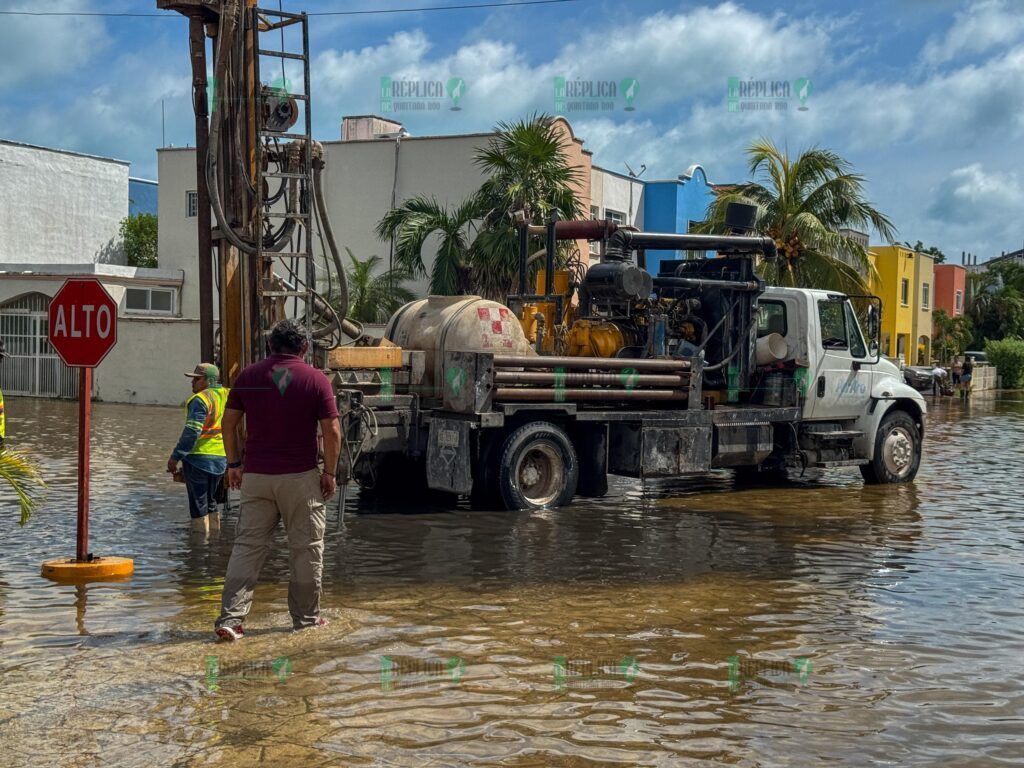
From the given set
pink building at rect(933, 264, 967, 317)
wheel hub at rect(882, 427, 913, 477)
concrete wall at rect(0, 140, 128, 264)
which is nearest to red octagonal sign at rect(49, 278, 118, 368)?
wheel hub at rect(882, 427, 913, 477)

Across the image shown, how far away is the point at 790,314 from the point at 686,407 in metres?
2.21

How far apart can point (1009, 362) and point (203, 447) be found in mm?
55631

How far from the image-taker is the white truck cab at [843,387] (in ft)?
49.4

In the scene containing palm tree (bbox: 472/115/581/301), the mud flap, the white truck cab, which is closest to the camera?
the mud flap

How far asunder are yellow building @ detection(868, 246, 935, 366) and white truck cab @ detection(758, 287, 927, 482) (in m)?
39.8

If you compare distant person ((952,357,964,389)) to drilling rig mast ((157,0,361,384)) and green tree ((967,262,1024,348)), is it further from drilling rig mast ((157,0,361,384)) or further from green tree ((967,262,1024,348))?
drilling rig mast ((157,0,361,384))

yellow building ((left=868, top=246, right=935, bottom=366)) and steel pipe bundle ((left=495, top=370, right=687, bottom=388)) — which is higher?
yellow building ((left=868, top=246, right=935, bottom=366))

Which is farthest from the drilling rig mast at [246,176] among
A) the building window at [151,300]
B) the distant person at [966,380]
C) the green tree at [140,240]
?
the distant person at [966,380]

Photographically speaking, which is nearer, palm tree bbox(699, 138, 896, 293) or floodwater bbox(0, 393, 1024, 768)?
floodwater bbox(0, 393, 1024, 768)

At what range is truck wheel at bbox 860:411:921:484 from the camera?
51.7 feet

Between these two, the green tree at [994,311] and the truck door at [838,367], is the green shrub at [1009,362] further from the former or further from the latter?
the truck door at [838,367]

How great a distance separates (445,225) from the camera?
28.1 m

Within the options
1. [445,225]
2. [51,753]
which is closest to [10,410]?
[445,225]

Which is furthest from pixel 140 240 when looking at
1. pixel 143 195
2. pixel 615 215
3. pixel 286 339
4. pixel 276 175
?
pixel 286 339
